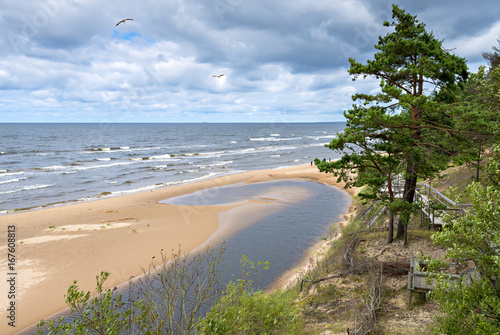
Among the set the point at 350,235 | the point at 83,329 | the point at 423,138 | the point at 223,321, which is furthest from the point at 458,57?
the point at 83,329

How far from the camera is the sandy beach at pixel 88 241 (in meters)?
15.6

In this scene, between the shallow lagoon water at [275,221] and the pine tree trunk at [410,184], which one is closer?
the pine tree trunk at [410,184]

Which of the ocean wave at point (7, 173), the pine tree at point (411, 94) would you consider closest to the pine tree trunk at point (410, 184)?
the pine tree at point (411, 94)

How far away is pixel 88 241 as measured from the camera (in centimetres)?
2177

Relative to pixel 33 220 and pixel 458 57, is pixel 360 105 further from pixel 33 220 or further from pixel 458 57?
pixel 33 220

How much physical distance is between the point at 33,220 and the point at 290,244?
22.5 meters

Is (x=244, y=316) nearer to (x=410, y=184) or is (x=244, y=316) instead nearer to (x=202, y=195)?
(x=410, y=184)

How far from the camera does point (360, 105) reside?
13.7 metres

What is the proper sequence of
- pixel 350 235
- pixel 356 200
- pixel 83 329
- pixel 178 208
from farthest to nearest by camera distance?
pixel 356 200
pixel 178 208
pixel 350 235
pixel 83 329

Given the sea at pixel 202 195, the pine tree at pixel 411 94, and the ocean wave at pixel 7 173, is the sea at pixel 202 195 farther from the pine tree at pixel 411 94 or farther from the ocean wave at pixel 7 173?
the pine tree at pixel 411 94

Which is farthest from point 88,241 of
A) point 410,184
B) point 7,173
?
point 7,173

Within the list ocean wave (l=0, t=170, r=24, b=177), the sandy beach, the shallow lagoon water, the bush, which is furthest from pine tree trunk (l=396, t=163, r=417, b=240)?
ocean wave (l=0, t=170, r=24, b=177)

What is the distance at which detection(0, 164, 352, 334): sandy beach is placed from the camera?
15.6 m

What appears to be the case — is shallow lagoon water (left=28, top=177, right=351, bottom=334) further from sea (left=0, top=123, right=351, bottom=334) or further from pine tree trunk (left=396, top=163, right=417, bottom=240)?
pine tree trunk (left=396, top=163, right=417, bottom=240)
